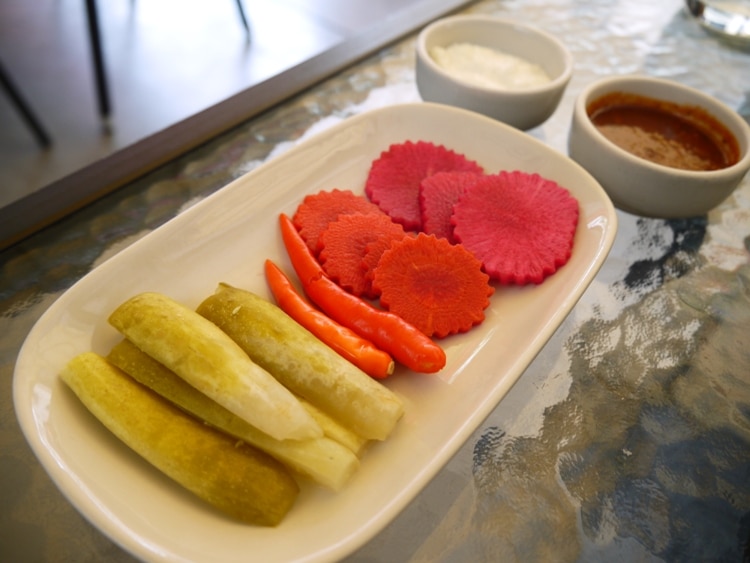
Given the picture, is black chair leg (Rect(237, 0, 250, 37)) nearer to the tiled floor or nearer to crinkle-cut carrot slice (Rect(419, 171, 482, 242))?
the tiled floor

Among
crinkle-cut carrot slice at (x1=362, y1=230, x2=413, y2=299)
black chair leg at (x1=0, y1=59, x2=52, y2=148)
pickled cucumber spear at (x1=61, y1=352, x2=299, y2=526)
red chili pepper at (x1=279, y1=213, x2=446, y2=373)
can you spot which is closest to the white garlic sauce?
crinkle-cut carrot slice at (x1=362, y1=230, x2=413, y2=299)

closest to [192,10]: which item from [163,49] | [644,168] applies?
[163,49]

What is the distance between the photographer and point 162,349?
43.6 inches

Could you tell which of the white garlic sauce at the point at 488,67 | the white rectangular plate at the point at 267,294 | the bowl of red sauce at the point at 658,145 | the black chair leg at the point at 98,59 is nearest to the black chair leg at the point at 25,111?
the black chair leg at the point at 98,59

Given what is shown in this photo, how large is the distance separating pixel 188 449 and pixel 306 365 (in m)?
0.27

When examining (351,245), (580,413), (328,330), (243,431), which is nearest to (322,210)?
(351,245)

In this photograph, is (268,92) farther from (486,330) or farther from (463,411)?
(463,411)

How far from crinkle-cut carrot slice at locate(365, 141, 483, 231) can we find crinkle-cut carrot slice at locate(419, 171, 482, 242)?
0.12ft

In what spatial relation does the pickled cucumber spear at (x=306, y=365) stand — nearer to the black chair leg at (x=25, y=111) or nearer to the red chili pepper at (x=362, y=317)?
the red chili pepper at (x=362, y=317)

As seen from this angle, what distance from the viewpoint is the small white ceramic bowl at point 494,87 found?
70.8 inches

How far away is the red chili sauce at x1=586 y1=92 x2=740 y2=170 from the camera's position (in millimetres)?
1744

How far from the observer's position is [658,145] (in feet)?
5.86

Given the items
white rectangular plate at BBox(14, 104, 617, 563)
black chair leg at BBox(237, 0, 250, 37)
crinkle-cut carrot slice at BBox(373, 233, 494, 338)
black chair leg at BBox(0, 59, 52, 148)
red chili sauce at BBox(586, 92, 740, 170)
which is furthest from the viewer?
black chair leg at BBox(237, 0, 250, 37)

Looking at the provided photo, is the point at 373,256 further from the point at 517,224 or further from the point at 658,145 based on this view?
the point at 658,145
